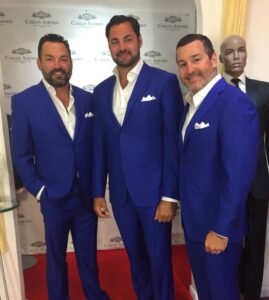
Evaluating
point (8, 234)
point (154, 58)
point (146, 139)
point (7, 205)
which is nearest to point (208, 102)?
point (146, 139)

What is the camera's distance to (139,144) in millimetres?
1746

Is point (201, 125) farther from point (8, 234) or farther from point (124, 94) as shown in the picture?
point (8, 234)

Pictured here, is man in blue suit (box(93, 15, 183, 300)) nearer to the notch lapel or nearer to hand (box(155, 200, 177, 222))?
hand (box(155, 200, 177, 222))

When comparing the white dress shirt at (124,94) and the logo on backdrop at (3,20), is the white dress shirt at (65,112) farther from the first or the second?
the logo on backdrop at (3,20)

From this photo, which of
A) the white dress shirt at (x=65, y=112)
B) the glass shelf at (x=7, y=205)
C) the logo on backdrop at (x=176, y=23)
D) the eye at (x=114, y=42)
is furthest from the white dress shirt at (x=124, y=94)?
the logo on backdrop at (x=176, y=23)

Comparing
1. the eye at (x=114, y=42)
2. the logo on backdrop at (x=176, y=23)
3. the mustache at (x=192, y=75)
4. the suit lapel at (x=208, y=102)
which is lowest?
the suit lapel at (x=208, y=102)

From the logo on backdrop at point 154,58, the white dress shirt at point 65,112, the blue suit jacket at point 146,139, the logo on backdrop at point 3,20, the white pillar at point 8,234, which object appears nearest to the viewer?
the blue suit jacket at point 146,139

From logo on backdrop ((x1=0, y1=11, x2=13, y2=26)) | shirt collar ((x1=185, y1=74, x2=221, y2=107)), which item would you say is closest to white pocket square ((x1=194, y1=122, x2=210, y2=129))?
shirt collar ((x1=185, y1=74, x2=221, y2=107))

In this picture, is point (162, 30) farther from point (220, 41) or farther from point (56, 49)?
point (56, 49)

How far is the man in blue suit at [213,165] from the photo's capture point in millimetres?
1354

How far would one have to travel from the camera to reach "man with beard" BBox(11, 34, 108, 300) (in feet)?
6.16

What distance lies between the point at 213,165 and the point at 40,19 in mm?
2029

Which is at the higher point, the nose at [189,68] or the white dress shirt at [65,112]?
the nose at [189,68]

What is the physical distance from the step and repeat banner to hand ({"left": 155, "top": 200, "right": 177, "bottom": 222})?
1.38 metres
